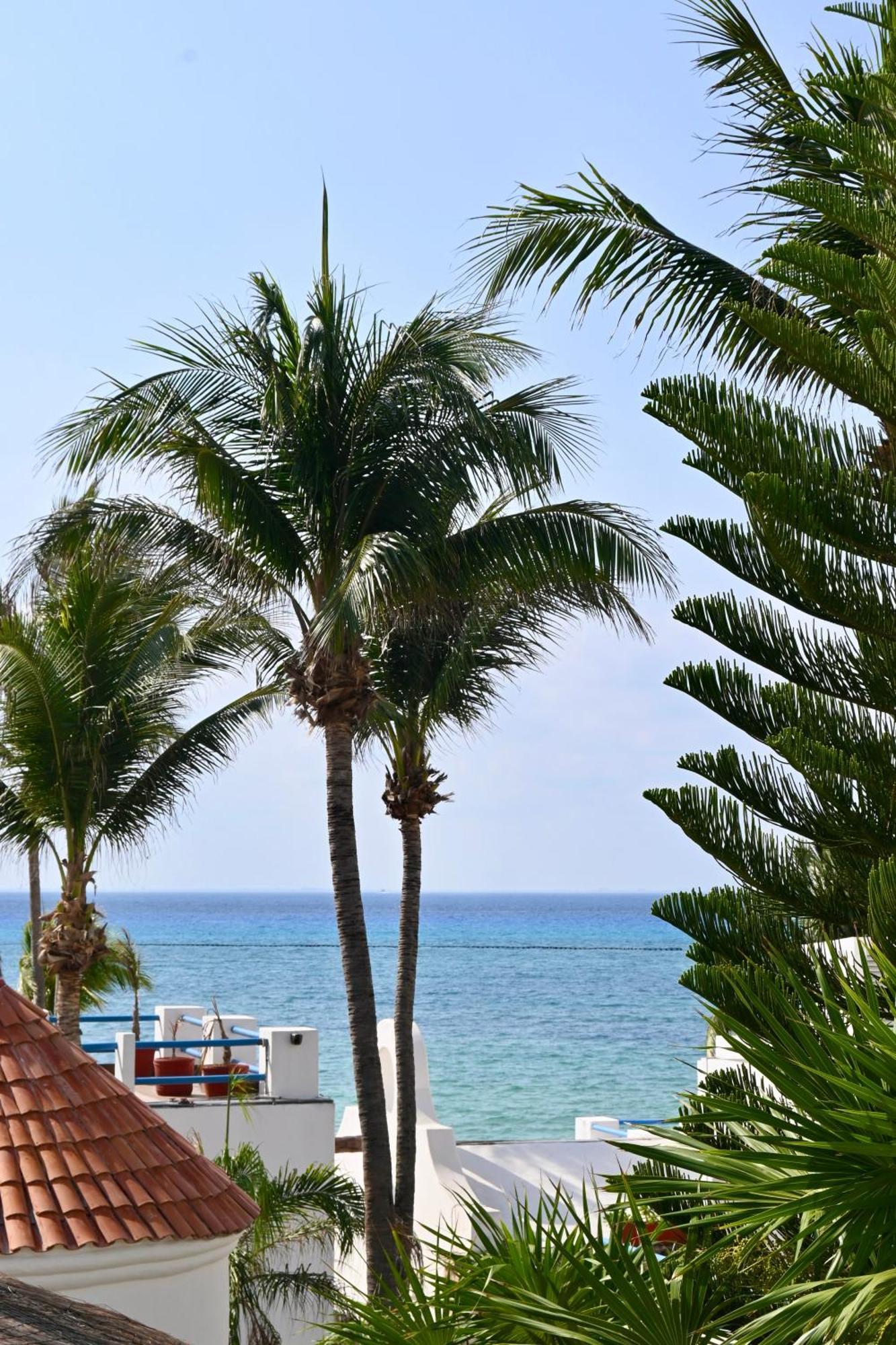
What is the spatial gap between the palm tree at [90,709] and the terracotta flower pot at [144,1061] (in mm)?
2783

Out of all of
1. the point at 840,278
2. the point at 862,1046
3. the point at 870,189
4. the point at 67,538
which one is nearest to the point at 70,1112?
the point at 862,1046

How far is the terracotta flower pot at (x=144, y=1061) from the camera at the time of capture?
16.4 meters

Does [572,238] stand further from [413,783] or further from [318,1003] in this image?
[318,1003]

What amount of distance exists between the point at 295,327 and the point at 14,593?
4.46 metres

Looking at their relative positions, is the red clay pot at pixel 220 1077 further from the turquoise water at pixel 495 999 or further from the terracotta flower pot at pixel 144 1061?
the turquoise water at pixel 495 999

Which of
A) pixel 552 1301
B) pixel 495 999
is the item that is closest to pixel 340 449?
pixel 552 1301

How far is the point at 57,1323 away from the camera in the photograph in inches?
137

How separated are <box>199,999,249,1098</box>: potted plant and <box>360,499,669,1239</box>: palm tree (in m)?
1.69

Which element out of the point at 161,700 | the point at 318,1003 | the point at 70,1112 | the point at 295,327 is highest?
the point at 295,327

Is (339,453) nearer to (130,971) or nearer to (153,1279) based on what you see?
(153,1279)

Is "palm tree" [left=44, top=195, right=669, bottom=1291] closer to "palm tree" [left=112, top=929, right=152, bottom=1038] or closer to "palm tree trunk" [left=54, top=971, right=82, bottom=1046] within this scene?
"palm tree trunk" [left=54, top=971, right=82, bottom=1046]

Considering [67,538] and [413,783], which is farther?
[413,783]

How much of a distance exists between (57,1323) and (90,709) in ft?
30.9

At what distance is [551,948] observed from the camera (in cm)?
10038
